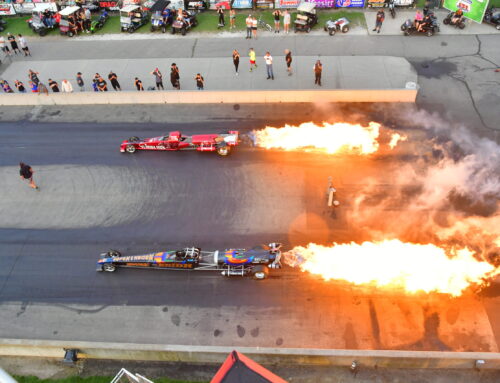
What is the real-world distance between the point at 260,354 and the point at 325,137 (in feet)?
36.3

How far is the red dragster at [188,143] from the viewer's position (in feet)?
64.1

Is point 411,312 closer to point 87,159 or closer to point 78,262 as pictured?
point 78,262

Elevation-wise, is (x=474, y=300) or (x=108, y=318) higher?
(x=474, y=300)

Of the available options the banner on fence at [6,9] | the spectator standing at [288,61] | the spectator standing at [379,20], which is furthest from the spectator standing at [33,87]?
the spectator standing at [379,20]

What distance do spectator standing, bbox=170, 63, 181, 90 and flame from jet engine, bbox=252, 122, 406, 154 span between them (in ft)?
18.1

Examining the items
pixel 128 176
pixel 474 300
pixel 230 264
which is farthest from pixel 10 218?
pixel 474 300

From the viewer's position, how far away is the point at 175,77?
2242cm

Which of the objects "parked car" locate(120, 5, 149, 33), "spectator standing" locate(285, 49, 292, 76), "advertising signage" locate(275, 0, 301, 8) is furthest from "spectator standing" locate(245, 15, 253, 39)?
"parked car" locate(120, 5, 149, 33)

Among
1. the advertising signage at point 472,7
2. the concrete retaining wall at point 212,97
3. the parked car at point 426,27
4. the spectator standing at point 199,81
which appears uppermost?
the advertising signage at point 472,7

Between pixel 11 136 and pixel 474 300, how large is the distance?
2204cm

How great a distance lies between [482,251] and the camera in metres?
15.0

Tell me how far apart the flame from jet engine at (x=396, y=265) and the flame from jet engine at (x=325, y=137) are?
5473 mm

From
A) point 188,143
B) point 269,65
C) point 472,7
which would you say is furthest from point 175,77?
point 472,7

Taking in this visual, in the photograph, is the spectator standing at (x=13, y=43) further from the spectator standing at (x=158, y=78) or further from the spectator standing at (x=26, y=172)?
the spectator standing at (x=26, y=172)
